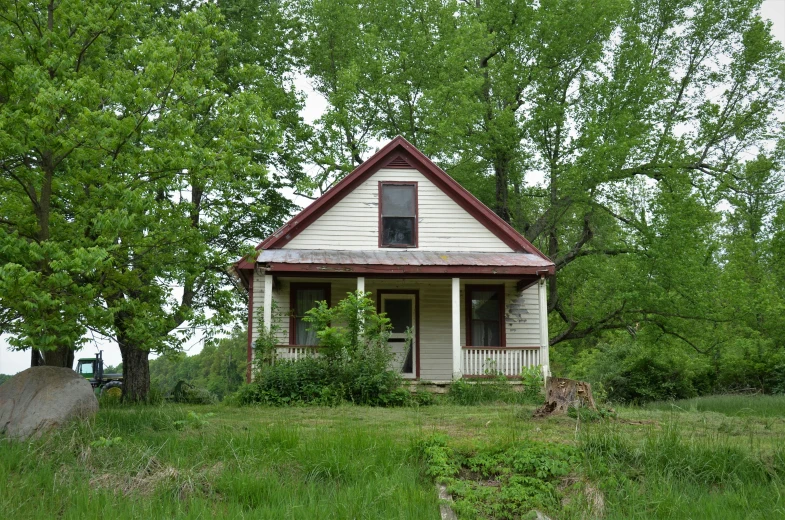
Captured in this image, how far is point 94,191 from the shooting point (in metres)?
9.58

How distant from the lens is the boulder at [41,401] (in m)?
8.69

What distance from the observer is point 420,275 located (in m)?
16.5

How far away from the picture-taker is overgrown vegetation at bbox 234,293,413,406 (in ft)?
45.6

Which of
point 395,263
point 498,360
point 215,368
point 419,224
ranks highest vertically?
point 419,224

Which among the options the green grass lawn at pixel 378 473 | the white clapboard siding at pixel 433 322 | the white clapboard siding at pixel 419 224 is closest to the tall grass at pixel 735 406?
the green grass lawn at pixel 378 473

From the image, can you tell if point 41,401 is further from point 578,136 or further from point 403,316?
point 578,136

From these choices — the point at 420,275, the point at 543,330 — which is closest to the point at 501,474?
the point at 420,275

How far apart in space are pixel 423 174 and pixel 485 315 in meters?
3.92

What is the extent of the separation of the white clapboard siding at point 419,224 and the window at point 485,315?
1.26 meters

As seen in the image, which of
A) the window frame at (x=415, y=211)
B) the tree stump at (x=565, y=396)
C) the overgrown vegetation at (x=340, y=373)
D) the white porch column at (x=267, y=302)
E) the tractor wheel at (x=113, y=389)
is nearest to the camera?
the tree stump at (x=565, y=396)

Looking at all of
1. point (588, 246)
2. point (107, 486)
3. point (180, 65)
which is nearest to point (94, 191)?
point (180, 65)

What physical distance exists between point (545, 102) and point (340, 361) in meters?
13.4

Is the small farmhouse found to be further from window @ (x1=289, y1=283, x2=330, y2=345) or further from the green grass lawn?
the green grass lawn

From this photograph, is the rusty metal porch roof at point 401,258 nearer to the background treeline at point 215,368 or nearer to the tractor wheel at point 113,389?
the tractor wheel at point 113,389
